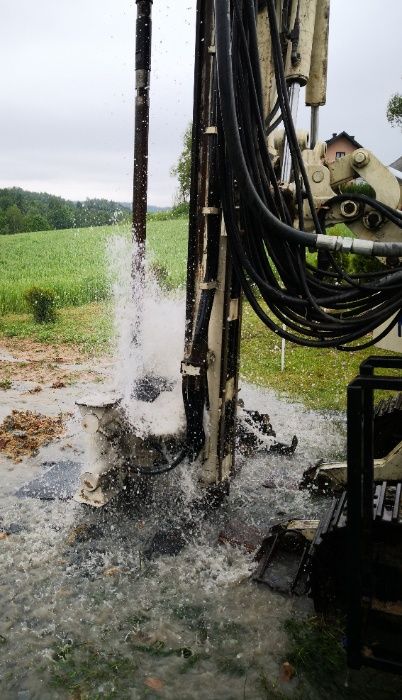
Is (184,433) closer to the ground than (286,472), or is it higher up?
higher up

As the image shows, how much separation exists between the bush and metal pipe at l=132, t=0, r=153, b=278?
28.9 feet

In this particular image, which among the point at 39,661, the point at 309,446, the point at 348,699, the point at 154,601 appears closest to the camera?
the point at 348,699

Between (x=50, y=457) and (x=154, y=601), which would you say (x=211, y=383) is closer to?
(x=154, y=601)

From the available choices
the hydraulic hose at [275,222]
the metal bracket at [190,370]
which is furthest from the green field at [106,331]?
the hydraulic hose at [275,222]

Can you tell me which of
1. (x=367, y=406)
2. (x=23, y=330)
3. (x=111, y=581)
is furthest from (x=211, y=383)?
(x=23, y=330)

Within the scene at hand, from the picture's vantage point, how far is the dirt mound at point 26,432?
17.3ft

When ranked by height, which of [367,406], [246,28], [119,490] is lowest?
[119,490]

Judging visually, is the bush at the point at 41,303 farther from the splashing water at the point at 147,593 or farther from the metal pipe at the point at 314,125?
the metal pipe at the point at 314,125

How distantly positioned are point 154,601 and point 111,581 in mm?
313

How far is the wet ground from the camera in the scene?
2564 mm

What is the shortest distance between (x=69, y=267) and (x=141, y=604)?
70.2ft

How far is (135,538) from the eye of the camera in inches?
146

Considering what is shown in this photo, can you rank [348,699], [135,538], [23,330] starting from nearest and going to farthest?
[348,699] → [135,538] → [23,330]

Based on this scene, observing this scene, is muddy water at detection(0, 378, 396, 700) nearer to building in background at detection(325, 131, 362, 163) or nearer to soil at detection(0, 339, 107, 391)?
soil at detection(0, 339, 107, 391)
